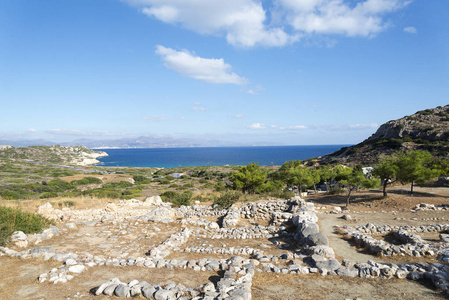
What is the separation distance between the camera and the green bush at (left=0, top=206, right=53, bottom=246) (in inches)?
398

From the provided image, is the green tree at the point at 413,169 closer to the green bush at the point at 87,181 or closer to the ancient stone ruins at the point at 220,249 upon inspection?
the ancient stone ruins at the point at 220,249

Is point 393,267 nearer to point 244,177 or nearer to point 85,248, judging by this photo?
point 85,248

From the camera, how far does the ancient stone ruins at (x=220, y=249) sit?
690 cm

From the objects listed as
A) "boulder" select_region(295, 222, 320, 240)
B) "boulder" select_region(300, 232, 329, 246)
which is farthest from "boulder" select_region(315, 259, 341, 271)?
"boulder" select_region(295, 222, 320, 240)

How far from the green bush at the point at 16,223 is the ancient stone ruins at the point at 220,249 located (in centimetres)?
38

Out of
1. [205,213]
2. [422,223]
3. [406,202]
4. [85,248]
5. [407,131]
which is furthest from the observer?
[407,131]

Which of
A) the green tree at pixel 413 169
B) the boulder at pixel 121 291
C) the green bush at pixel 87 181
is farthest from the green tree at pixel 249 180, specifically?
the green bush at pixel 87 181

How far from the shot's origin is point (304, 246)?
10008mm

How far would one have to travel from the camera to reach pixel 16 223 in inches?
434

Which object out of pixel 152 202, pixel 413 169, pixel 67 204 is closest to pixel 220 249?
pixel 152 202

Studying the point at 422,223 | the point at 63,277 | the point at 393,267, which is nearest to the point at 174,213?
the point at 63,277

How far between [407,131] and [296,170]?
63.7m

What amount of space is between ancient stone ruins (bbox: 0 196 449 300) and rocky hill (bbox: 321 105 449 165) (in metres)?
50.4

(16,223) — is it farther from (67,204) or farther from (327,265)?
(327,265)
